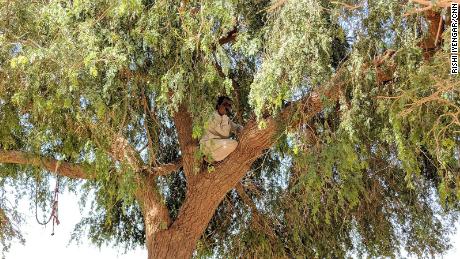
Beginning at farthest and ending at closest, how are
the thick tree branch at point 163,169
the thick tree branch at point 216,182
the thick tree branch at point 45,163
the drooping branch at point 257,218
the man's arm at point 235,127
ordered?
the drooping branch at point 257,218 < the thick tree branch at point 163,169 < the man's arm at point 235,127 < the thick tree branch at point 45,163 < the thick tree branch at point 216,182

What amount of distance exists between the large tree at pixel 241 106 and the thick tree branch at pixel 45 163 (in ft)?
0.07

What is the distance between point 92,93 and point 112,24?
2.76 ft

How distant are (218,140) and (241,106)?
106cm

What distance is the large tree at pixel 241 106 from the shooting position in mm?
6816

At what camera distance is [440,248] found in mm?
9680

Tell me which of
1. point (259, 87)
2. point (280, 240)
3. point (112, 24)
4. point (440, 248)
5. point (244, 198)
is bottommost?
point (440, 248)

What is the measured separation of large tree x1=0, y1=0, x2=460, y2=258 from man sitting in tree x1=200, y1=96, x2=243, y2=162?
0.18 meters

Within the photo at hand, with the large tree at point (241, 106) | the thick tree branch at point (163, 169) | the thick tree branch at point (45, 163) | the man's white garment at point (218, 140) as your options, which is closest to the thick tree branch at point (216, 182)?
the large tree at point (241, 106)

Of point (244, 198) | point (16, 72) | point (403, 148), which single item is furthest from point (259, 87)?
point (244, 198)

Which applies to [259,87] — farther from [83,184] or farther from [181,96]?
[83,184]

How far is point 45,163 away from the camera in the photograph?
8.37 m

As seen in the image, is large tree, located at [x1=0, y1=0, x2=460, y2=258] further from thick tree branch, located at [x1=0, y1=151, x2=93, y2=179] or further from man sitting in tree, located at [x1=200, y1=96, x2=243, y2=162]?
man sitting in tree, located at [x1=200, y1=96, x2=243, y2=162]

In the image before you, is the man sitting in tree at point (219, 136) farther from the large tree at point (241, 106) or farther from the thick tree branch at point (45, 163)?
the thick tree branch at point (45, 163)

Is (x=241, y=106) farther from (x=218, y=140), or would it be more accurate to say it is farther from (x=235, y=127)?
(x=218, y=140)
